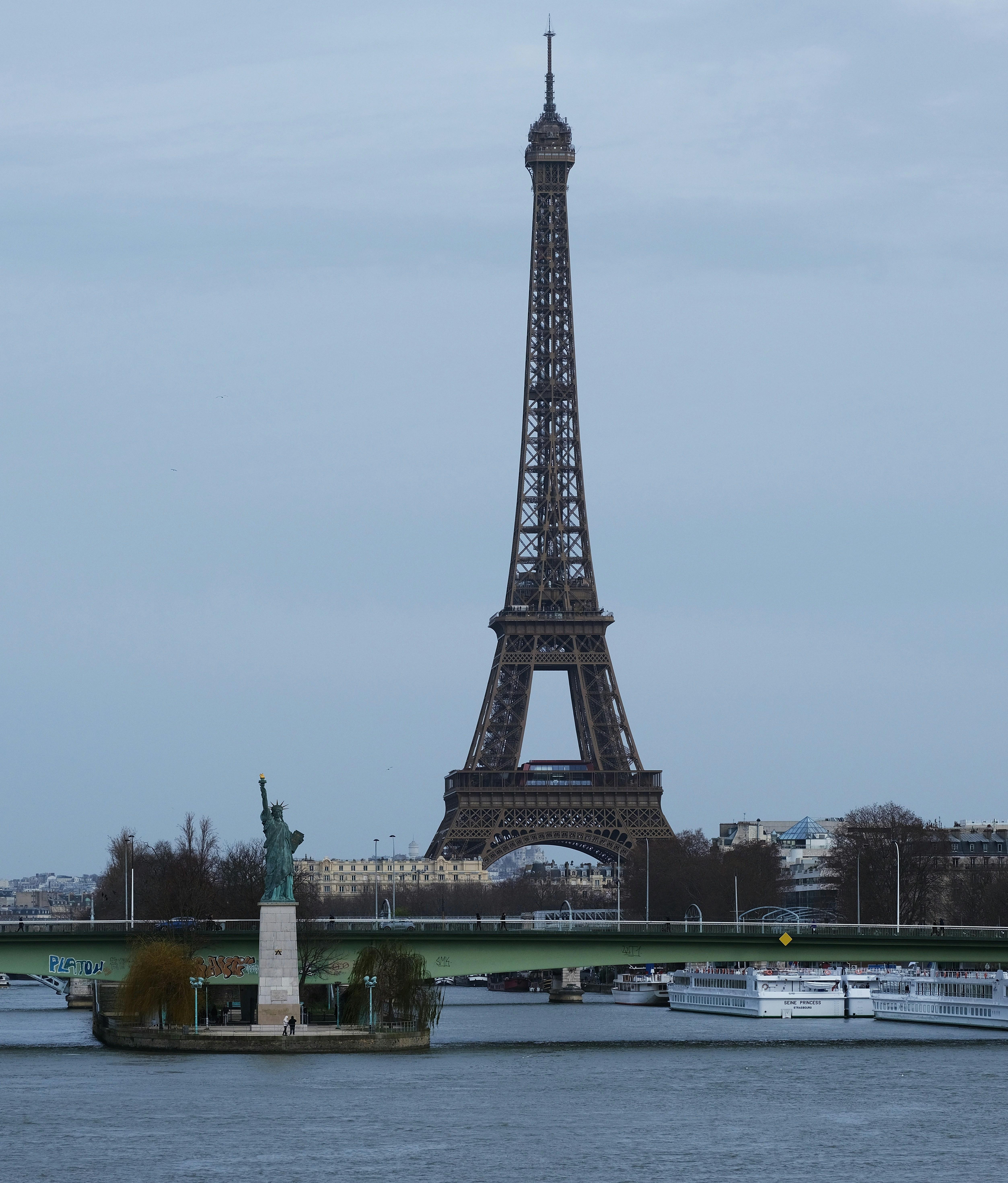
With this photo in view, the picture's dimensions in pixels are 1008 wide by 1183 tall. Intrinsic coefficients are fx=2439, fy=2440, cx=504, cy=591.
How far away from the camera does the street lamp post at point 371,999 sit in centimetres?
7144

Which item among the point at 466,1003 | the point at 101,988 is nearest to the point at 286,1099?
the point at 101,988

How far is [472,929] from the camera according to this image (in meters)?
86.5

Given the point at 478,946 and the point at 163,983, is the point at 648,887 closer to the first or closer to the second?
the point at 478,946

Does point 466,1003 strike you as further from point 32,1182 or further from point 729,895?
point 32,1182

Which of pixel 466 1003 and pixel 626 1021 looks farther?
pixel 466 1003

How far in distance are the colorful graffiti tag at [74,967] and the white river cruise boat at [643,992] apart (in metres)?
45.5

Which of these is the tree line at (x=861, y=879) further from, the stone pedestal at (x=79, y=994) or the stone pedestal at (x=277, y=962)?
the stone pedestal at (x=277, y=962)

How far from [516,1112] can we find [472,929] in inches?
1218

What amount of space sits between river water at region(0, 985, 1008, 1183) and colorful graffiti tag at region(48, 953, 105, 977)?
7.35ft

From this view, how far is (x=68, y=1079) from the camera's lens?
61.8 m

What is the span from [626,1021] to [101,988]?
2057 centimetres

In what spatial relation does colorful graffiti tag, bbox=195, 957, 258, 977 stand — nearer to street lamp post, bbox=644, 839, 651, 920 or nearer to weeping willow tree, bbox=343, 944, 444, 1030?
weeping willow tree, bbox=343, 944, 444, 1030

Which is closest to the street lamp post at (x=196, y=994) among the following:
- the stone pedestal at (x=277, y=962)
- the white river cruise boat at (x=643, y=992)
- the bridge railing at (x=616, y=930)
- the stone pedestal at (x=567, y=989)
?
the stone pedestal at (x=277, y=962)

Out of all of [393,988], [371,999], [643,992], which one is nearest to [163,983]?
[371,999]
